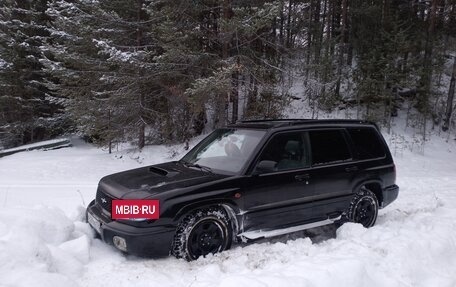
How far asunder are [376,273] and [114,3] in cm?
1344

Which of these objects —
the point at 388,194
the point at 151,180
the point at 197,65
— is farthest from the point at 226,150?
the point at 197,65

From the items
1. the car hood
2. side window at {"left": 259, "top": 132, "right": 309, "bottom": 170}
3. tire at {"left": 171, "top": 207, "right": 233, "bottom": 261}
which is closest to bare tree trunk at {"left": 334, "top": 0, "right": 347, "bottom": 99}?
side window at {"left": 259, "top": 132, "right": 309, "bottom": 170}

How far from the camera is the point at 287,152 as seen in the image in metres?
5.32

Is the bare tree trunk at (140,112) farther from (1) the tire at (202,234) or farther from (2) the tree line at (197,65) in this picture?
(1) the tire at (202,234)

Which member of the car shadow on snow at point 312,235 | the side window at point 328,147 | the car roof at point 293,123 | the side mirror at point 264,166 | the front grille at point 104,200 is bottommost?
the car shadow on snow at point 312,235

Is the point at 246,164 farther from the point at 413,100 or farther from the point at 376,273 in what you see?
the point at 413,100

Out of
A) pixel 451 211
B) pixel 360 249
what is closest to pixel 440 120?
pixel 451 211

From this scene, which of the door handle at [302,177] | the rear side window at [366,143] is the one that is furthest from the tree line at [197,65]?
the door handle at [302,177]

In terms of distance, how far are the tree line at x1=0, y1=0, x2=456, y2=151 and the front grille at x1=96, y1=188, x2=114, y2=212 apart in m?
6.38

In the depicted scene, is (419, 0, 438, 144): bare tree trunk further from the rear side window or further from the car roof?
the car roof

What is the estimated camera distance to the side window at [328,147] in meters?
5.52

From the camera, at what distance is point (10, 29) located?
1950 cm

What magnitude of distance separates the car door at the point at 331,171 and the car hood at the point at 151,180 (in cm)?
148

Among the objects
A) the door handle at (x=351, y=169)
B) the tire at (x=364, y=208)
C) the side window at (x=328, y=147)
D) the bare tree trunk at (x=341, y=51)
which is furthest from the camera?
the bare tree trunk at (x=341, y=51)
